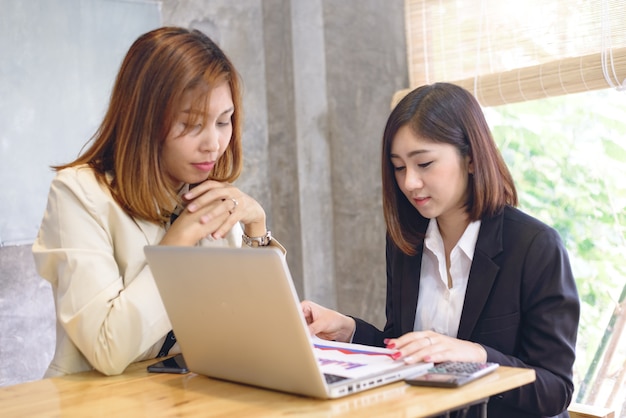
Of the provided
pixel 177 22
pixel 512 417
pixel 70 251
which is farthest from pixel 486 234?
pixel 177 22

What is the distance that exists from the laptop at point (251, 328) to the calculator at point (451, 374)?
0.03 meters

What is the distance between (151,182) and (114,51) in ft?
4.72

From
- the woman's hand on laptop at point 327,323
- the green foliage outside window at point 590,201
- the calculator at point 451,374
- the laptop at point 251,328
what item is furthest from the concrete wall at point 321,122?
the calculator at point 451,374

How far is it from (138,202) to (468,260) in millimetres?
786

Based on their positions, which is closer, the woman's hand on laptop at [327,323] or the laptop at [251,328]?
the laptop at [251,328]

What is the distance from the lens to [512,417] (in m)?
1.79

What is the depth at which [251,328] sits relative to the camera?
1.40 metres

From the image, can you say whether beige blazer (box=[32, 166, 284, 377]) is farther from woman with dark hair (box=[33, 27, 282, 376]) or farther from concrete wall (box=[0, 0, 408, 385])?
concrete wall (box=[0, 0, 408, 385])

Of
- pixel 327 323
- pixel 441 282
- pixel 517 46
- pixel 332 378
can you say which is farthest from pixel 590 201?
pixel 332 378

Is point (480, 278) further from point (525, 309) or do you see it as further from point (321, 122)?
point (321, 122)

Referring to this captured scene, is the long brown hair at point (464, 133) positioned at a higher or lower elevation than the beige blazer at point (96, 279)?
higher

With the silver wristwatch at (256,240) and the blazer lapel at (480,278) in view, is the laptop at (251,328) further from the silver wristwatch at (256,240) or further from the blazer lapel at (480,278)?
the silver wristwatch at (256,240)

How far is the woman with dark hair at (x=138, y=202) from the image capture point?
1.67m

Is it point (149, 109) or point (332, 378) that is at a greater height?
point (149, 109)
